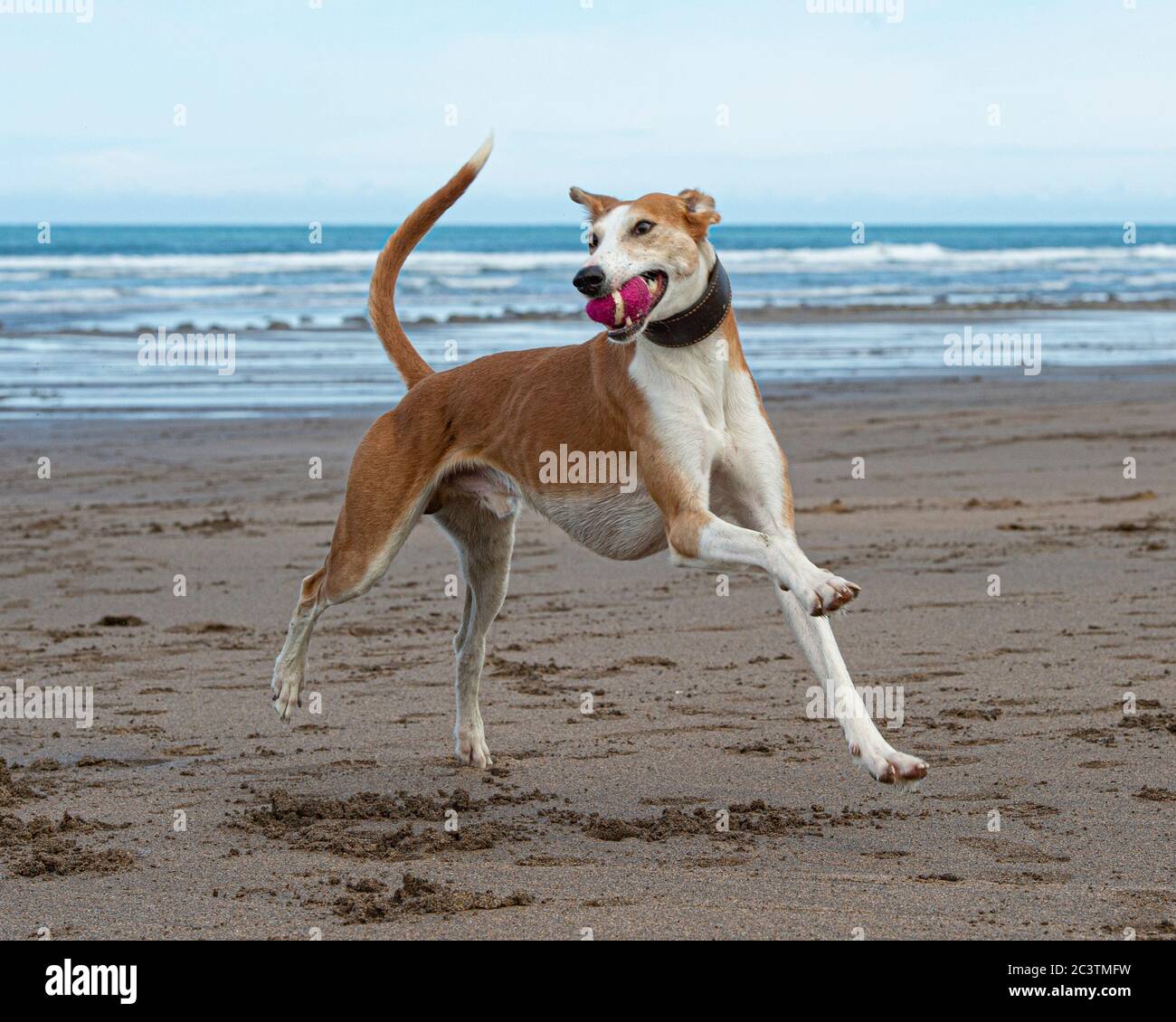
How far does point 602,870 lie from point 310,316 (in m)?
24.9

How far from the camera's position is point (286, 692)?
5.70 m

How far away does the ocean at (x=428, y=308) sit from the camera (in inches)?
734

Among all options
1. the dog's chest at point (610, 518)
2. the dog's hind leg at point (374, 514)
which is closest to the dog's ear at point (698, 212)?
the dog's chest at point (610, 518)

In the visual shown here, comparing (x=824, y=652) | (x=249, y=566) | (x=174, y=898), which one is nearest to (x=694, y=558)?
(x=824, y=652)

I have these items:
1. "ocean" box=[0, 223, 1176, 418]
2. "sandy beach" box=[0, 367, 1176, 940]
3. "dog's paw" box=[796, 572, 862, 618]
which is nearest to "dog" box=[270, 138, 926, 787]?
"dog's paw" box=[796, 572, 862, 618]

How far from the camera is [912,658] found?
22.6 ft

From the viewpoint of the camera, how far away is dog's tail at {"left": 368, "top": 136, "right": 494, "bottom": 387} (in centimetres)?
604

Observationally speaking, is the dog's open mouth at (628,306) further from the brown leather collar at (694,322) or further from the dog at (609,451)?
the brown leather collar at (694,322)

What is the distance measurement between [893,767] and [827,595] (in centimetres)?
54

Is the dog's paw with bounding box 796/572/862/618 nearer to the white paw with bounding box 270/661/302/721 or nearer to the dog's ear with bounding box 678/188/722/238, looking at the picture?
the dog's ear with bounding box 678/188/722/238

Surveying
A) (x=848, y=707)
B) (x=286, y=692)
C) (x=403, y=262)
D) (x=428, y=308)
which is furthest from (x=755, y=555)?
(x=428, y=308)

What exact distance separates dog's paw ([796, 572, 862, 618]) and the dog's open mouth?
941mm

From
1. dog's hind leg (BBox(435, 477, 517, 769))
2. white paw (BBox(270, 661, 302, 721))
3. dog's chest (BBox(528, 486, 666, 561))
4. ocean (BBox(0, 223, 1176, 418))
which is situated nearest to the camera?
dog's chest (BBox(528, 486, 666, 561))

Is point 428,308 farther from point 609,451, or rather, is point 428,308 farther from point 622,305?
point 622,305
